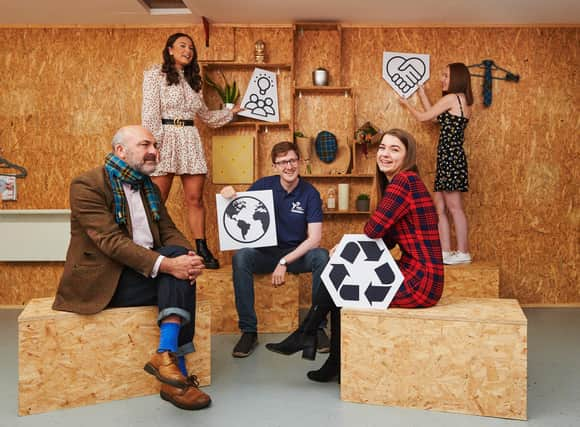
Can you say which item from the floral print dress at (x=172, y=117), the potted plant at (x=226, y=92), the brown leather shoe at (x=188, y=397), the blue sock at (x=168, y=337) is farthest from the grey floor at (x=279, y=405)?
the potted plant at (x=226, y=92)

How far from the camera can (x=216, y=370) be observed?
2.92 metres

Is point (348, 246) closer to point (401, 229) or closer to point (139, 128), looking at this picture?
point (401, 229)

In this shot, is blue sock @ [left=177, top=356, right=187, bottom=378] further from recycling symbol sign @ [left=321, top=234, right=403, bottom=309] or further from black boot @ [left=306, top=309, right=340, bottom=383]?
recycling symbol sign @ [left=321, top=234, right=403, bottom=309]

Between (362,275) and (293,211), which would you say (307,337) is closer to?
(362,275)

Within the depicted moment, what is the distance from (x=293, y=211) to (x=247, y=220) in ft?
0.90

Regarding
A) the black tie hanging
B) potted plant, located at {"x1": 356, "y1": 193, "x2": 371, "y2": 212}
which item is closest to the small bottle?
potted plant, located at {"x1": 356, "y1": 193, "x2": 371, "y2": 212}

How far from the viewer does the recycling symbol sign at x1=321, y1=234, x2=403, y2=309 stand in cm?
249

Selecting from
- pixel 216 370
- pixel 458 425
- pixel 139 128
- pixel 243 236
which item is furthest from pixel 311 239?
pixel 458 425

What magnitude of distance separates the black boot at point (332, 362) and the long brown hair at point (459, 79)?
2224 mm

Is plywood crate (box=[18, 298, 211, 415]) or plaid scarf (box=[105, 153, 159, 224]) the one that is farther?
plaid scarf (box=[105, 153, 159, 224])

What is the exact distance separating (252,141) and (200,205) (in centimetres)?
72

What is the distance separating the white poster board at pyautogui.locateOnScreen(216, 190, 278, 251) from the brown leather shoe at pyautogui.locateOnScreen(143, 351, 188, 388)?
46.0 inches

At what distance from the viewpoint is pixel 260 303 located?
3639mm

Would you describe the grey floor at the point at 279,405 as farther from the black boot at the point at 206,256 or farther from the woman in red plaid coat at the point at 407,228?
the black boot at the point at 206,256
